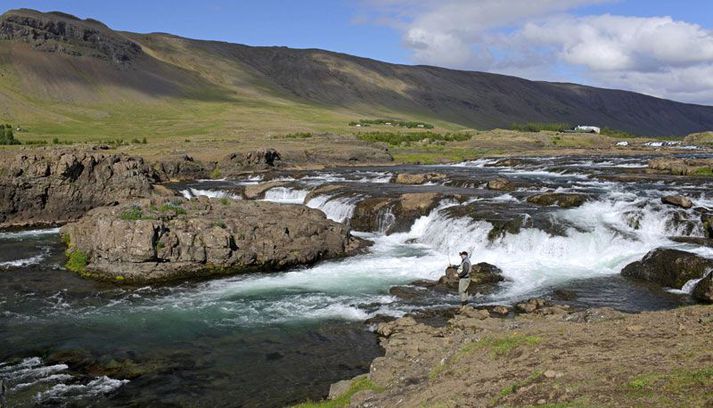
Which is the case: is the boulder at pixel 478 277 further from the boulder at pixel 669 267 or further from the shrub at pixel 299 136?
the shrub at pixel 299 136

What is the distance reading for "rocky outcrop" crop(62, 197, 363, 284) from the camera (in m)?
30.4

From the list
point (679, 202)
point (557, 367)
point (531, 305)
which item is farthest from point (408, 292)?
point (679, 202)

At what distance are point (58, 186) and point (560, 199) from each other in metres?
41.1

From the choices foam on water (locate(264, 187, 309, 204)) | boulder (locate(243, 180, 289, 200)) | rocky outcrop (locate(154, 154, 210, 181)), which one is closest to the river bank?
foam on water (locate(264, 187, 309, 204))

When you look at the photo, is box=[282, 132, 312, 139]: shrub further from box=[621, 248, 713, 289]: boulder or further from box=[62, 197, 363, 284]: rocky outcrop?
box=[621, 248, 713, 289]: boulder

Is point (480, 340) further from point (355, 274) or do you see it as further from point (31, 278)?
point (31, 278)

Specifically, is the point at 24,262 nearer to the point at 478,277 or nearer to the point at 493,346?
the point at 478,277

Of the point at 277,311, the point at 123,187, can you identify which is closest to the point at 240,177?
the point at 123,187

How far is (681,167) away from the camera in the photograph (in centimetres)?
5803

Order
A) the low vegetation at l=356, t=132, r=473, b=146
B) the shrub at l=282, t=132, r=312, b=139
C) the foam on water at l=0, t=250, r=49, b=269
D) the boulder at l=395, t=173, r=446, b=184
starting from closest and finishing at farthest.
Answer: the foam on water at l=0, t=250, r=49, b=269 → the boulder at l=395, t=173, r=446, b=184 → the low vegetation at l=356, t=132, r=473, b=146 → the shrub at l=282, t=132, r=312, b=139

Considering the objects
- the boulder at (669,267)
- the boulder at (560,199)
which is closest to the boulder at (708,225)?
the boulder at (669,267)

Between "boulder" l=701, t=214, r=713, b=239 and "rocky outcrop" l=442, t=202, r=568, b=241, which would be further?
"rocky outcrop" l=442, t=202, r=568, b=241

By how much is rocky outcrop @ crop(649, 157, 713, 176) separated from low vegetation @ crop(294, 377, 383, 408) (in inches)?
2084

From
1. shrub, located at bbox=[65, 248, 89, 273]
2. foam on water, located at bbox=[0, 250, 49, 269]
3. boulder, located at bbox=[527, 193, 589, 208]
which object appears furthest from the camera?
boulder, located at bbox=[527, 193, 589, 208]
